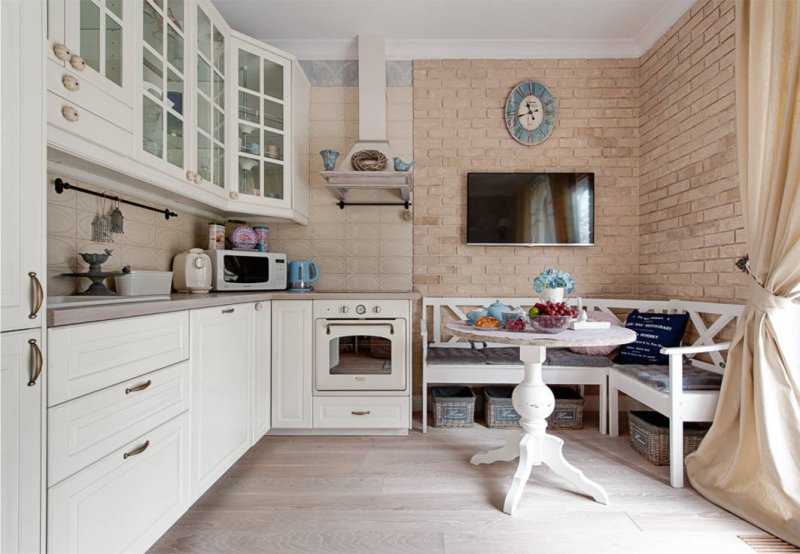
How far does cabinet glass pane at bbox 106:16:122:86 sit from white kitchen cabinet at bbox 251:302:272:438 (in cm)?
120

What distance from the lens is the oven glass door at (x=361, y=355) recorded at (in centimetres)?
236

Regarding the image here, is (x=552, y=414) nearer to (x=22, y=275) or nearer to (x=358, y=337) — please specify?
(x=358, y=337)

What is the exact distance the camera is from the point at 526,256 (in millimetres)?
2947

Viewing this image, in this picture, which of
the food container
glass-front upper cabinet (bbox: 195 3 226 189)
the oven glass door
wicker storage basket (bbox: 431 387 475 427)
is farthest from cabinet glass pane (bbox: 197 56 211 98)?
wicker storage basket (bbox: 431 387 475 427)

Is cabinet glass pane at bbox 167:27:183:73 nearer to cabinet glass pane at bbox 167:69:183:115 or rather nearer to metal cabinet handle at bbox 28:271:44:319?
cabinet glass pane at bbox 167:69:183:115

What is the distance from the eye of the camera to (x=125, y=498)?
1.18m

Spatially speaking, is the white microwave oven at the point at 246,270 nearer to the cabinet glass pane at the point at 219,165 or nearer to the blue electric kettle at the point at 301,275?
the blue electric kettle at the point at 301,275

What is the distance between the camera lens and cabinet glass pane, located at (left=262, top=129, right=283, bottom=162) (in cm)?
255

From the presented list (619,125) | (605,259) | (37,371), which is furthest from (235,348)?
(619,125)

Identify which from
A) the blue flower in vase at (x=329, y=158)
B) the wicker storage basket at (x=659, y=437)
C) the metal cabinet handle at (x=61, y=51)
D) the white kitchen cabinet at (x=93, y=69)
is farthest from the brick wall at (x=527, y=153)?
the metal cabinet handle at (x=61, y=51)

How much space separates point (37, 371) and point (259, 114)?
6.75 ft

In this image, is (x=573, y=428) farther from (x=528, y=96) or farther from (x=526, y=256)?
(x=528, y=96)

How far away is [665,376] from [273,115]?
2.85m

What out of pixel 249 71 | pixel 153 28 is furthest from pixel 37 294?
pixel 249 71
